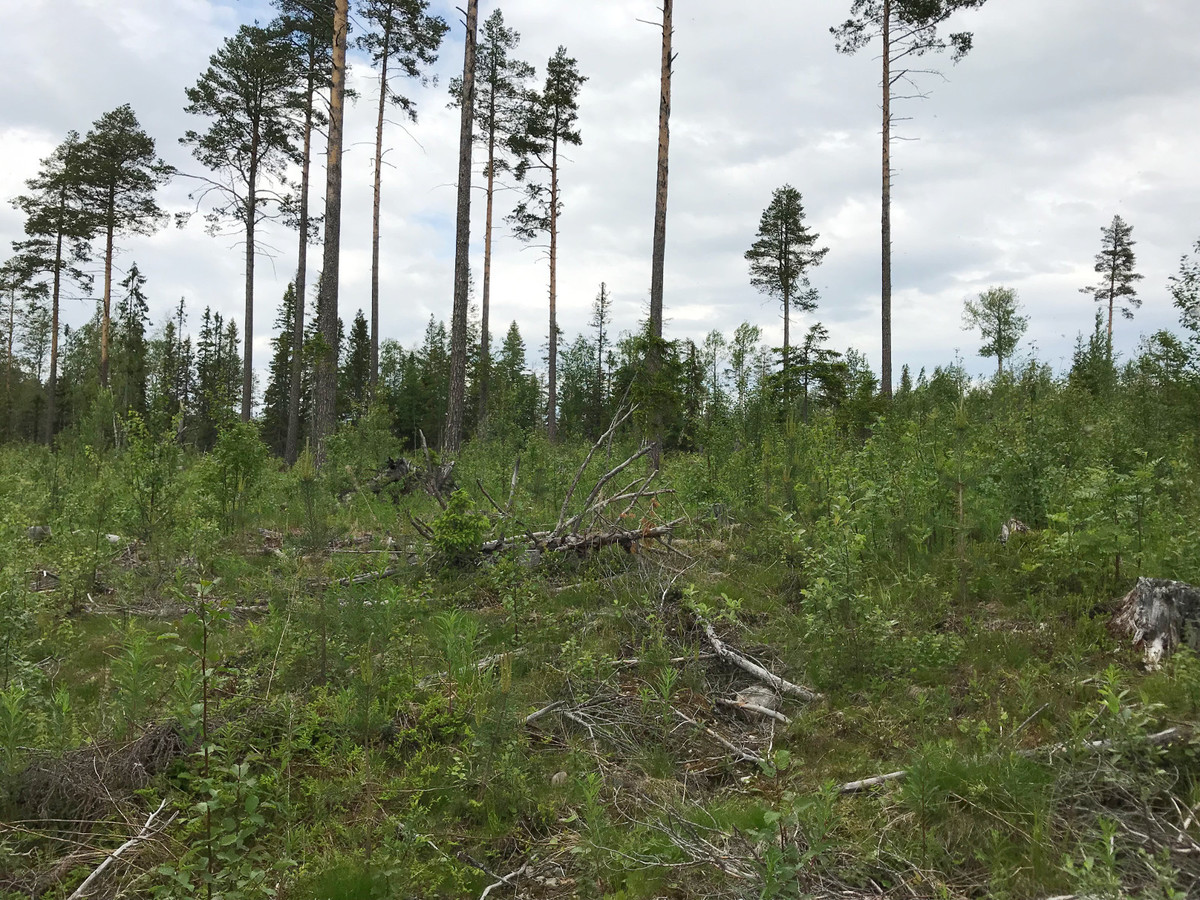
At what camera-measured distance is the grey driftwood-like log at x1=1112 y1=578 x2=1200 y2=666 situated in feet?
12.1

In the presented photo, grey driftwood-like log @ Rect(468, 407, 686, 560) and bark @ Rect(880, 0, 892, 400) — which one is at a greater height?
bark @ Rect(880, 0, 892, 400)

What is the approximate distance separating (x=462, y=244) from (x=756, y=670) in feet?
34.6

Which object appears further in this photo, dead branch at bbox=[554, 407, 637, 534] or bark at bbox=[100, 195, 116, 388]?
bark at bbox=[100, 195, 116, 388]

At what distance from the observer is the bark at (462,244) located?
1233cm

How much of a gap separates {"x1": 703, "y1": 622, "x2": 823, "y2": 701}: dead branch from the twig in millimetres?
3195

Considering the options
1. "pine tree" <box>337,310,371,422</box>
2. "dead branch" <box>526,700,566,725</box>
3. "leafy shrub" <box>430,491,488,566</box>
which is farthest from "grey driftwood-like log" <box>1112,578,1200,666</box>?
"pine tree" <box>337,310,371,422</box>

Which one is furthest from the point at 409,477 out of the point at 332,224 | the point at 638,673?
the point at 638,673

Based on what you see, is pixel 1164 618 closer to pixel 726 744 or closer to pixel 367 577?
pixel 726 744

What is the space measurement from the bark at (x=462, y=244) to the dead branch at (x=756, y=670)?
8.38 metres

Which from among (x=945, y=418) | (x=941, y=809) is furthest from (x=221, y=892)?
(x=945, y=418)

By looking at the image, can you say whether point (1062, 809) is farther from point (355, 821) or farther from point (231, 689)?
point (231, 689)

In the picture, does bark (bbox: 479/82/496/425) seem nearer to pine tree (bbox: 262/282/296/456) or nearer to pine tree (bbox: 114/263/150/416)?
pine tree (bbox: 114/263/150/416)

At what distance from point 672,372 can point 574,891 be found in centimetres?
733

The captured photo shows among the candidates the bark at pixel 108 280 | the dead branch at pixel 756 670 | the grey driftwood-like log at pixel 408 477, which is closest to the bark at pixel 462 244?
the grey driftwood-like log at pixel 408 477
